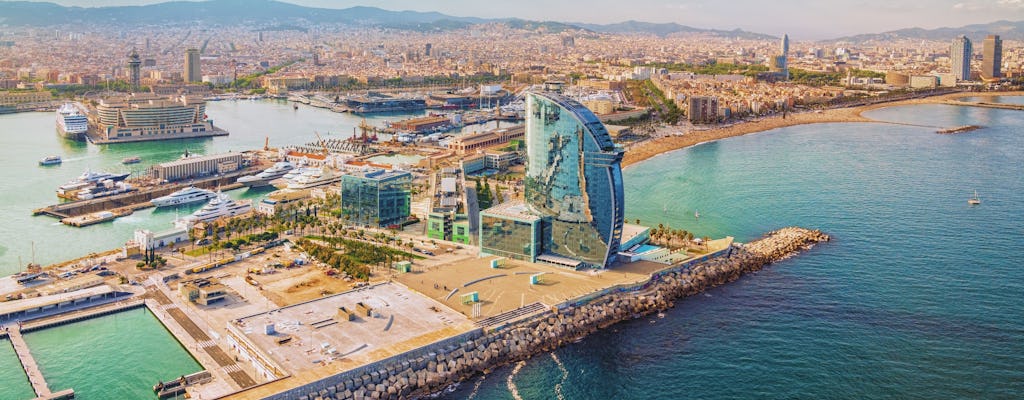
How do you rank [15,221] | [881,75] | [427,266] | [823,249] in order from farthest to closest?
[881,75]
[15,221]
[823,249]
[427,266]

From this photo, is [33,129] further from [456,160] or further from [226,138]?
[456,160]

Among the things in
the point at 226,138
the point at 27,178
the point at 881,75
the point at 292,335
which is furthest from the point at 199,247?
the point at 881,75

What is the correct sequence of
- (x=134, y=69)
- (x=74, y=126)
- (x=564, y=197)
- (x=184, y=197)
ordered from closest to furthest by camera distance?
1. (x=564, y=197)
2. (x=184, y=197)
3. (x=74, y=126)
4. (x=134, y=69)

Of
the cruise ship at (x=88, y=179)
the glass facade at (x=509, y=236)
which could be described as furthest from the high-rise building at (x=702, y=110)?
the glass facade at (x=509, y=236)

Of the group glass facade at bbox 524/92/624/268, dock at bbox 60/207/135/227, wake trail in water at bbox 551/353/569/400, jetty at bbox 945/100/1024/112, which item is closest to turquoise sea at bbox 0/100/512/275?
dock at bbox 60/207/135/227

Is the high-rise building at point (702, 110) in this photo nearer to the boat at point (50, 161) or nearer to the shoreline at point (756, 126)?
the shoreline at point (756, 126)

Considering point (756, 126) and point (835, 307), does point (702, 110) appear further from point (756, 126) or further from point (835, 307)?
point (835, 307)

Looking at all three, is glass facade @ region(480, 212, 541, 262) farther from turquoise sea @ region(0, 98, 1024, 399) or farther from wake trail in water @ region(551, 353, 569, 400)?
wake trail in water @ region(551, 353, 569, 400)

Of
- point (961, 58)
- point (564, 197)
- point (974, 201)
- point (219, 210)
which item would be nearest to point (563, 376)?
point (564, 197)

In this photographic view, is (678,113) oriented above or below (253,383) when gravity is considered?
above
